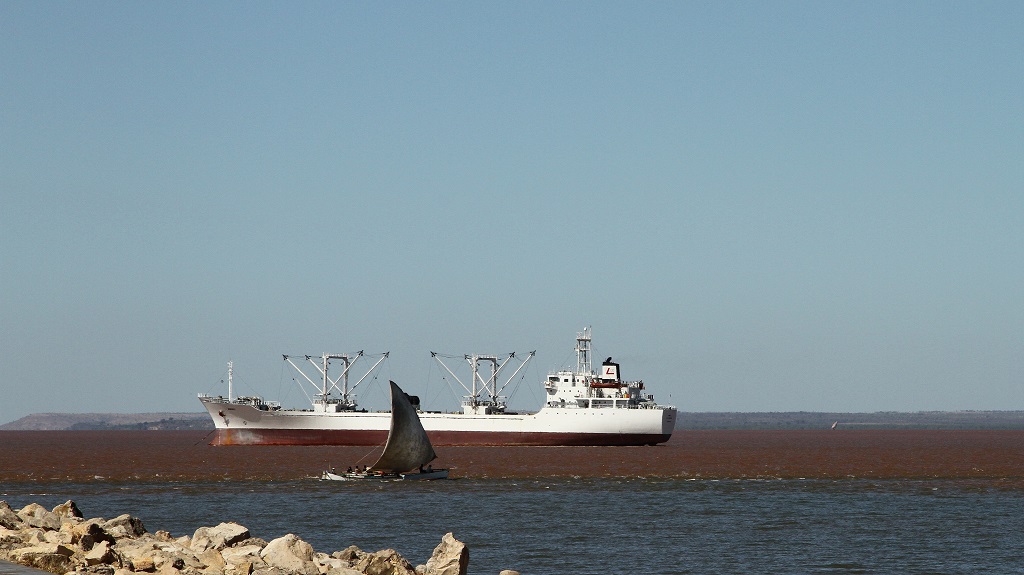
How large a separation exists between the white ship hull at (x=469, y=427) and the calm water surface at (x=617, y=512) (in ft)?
108

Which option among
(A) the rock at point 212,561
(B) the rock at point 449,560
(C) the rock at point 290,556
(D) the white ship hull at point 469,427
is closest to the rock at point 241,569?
(A) the rock at point 212,561

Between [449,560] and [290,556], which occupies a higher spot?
[290,556]

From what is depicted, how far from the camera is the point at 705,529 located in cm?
3734

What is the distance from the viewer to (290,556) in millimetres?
22750

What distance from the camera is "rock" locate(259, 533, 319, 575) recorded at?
2252 centimetres

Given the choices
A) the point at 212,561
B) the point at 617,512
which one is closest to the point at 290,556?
the point at 212,561

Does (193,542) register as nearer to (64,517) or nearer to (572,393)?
(64,517)

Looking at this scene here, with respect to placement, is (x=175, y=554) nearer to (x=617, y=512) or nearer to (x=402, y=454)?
(x=617, y=512)

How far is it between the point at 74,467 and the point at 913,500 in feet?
173

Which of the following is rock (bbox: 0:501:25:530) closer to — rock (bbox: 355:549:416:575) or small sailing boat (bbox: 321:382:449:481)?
rock (bbox: 355:549:416:575)

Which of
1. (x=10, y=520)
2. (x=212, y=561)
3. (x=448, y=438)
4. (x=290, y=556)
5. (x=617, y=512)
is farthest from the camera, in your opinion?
(x=448, y=438)

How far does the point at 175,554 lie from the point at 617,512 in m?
22.7

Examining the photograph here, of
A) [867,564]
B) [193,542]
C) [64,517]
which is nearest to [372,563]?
[193,542]

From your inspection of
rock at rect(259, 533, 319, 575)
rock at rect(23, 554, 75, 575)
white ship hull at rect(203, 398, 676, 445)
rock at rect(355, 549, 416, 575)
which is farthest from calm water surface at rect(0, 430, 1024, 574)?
white ship hull at rect(203, 398, 676, 445)
